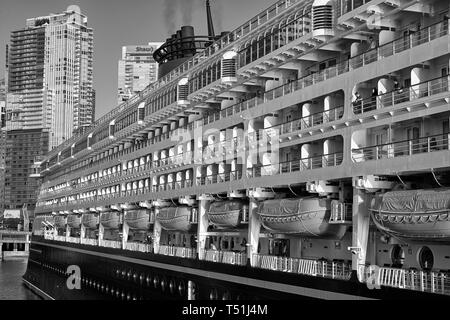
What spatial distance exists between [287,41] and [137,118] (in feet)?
84.2

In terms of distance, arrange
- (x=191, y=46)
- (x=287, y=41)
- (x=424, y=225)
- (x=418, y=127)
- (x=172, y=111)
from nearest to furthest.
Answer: (x=424, y=225)
(x=418, y=127)
(x=287, y=41)
(x=172, y=111)
(x=191, y=46)

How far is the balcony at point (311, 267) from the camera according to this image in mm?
25484

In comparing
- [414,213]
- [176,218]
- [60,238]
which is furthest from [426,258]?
[60,238]

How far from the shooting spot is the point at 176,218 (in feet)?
138

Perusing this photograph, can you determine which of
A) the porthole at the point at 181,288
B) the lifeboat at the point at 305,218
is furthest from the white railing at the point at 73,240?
the lifeboat at the point at 305,218

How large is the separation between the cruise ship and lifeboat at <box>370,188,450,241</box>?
47mm

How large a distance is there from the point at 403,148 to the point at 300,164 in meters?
6.03

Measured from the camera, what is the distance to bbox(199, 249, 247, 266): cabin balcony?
108ft

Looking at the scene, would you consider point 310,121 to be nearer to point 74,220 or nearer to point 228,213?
point 228,213

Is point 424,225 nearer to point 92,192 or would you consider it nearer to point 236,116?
point 236,116

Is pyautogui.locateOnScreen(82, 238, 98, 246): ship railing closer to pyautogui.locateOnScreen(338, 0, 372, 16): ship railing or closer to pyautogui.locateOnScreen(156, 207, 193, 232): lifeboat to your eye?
pyautogui.locateOnScreen(156, 207, 193, 232): lifeboat

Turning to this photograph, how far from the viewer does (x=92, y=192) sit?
221 ft

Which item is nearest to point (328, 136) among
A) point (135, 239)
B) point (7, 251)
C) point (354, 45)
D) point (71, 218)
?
point (354, 45)

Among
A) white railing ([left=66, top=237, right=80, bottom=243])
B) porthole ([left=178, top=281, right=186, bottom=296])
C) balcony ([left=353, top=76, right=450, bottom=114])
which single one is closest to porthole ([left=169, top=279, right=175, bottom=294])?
porthole ([left=178, top=281, right=186, bottom=296])
